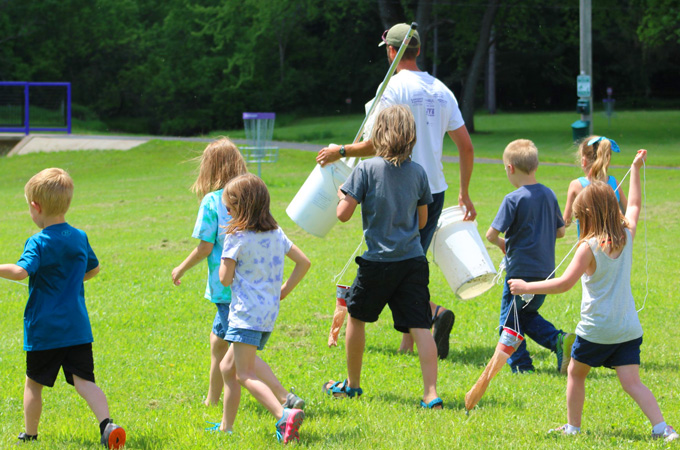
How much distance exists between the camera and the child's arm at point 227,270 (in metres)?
3.83

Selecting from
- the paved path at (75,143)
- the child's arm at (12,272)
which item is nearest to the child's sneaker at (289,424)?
the child's arm at (12,272)

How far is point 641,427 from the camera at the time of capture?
4102 millimetres

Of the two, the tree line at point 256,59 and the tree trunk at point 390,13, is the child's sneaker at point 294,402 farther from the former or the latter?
the tree line at point 256,59

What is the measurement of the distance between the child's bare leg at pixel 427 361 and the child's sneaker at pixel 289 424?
96 centimetres

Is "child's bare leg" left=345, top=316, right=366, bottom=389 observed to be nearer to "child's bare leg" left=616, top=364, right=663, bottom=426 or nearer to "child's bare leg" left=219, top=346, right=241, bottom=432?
"child's bare leg" left=219, top=346, right=241, bottom=432

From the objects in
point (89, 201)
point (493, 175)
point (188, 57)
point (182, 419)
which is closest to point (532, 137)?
point (493, 175)

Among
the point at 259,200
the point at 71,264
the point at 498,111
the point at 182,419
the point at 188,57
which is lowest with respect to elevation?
the point at 182,419

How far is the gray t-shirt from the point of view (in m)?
4.39

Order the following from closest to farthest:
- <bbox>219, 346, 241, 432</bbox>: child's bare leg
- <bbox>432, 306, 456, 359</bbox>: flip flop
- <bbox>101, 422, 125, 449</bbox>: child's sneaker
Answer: <bbox>101, 422, 125, 449</bbox>: child's sneaker
<bbox>219, 346, 241, 432</bbox>: child's bare leg
<bbox>432, 306, 456, 359</bbox>: flip flop

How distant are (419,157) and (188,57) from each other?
52374 mm

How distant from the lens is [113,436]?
12.3 ft

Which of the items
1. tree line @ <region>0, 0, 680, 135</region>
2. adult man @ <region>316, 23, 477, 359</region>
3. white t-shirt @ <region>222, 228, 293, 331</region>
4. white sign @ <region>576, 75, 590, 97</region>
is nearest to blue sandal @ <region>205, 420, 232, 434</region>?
white t-shirt @ <region>222, 228, 293, 331</region>

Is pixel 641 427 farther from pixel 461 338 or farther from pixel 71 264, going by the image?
pixel 71 264

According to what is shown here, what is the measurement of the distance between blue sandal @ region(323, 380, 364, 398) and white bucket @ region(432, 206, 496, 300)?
1.15 metres
